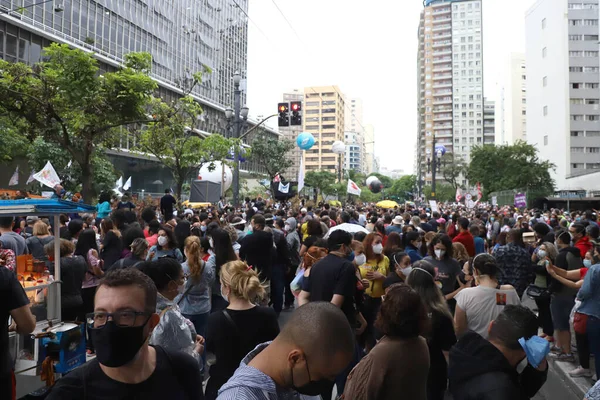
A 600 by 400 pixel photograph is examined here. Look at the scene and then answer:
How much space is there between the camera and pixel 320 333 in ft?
6.05

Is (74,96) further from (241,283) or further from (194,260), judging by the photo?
(241,283)

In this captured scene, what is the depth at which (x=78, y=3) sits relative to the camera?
3978 cm

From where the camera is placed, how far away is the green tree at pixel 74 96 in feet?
43.2

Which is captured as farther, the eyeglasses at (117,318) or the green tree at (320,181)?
the green tree at (320,181)

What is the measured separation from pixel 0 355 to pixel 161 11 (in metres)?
54.7

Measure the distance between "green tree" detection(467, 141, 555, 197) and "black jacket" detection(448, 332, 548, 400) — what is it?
4722 centimetres

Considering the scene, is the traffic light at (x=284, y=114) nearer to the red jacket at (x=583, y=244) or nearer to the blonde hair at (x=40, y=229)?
the blonde hair at (x=40, y=229)

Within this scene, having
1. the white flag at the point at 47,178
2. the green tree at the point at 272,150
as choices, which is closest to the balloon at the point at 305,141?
the white flag at the point at 47,178

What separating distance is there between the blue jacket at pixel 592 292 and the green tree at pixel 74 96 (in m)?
11.7

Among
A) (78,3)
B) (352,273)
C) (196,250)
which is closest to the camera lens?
(352,273)

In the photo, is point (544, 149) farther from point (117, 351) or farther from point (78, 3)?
point (117, 351)

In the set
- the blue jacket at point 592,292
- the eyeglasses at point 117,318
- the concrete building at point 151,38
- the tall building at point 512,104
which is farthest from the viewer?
the tall building at point 512,104

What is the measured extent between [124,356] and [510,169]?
5264 cm

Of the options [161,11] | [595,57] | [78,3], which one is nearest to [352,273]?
[78,3]
